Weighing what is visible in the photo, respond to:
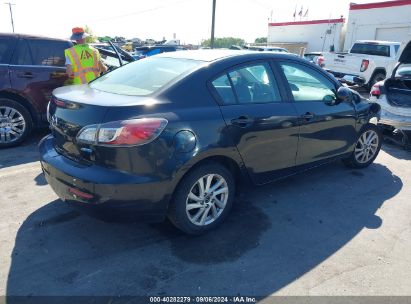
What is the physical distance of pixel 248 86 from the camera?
356 centimetres

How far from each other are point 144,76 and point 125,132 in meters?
0.98

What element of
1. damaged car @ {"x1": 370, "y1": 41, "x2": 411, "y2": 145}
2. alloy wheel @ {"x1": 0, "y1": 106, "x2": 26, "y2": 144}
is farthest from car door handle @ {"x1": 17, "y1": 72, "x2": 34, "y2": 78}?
damaged car @ {"x1": 370, "y1": 41, "x2": 411, "y2": 145}

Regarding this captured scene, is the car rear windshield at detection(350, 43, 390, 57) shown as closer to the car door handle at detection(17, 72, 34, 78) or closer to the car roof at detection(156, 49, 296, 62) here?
the car roof at detection(156, 49, 296, 62)

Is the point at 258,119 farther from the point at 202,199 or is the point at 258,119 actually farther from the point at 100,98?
the point at 100,98

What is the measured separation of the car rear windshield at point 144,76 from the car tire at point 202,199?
2.66ft

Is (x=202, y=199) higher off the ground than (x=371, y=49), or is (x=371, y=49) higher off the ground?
(x=371, y=49)

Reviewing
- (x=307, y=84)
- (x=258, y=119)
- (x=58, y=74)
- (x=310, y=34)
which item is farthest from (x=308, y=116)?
(x=310, y=34)

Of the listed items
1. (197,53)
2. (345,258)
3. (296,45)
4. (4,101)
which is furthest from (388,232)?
(296,45)

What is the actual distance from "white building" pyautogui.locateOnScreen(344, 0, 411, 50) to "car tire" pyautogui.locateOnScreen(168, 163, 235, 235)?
77.2 ft

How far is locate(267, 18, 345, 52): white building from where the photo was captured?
31.7 meters

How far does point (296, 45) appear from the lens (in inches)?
1405

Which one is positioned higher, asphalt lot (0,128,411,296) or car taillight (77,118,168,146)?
car taillight (77,118,168,146)

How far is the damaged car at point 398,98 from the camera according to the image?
6.25 meters

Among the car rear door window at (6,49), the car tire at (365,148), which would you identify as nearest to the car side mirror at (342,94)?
the car tire at (365,148)
